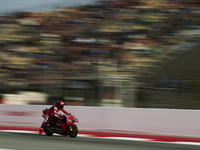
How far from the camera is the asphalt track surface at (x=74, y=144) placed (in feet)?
23.6

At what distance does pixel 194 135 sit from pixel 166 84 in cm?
266

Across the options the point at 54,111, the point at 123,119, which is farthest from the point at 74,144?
the point at 123,119

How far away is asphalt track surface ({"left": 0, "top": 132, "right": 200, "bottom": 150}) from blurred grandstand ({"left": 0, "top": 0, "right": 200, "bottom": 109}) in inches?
131

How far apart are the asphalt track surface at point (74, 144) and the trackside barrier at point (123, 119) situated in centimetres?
152

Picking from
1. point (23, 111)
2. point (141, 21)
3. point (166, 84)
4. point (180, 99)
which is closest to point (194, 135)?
point (180, 99)

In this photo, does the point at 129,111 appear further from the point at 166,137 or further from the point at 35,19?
the point at 35,19

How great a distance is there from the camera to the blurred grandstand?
11.8 meters

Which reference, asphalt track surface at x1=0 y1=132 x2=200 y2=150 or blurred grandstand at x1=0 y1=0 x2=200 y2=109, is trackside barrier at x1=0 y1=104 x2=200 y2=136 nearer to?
blurred grandstand at x1=0 y1=0 x2=200 y2=109

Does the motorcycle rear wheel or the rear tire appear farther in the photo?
the motorcycle rear wheel

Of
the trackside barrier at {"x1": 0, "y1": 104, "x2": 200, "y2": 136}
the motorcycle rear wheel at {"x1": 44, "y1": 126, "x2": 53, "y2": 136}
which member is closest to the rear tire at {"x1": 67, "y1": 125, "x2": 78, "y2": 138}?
the motorcycle rear wheel at {"x1": 44, "y1": 126, "x2": 53, "y2": 136}

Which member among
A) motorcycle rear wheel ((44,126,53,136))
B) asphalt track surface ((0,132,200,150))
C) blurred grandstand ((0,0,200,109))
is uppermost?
blurred grandstand ((0,0,200,109))

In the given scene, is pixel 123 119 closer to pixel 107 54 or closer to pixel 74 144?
pixel 74 144

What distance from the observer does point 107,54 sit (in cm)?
1449

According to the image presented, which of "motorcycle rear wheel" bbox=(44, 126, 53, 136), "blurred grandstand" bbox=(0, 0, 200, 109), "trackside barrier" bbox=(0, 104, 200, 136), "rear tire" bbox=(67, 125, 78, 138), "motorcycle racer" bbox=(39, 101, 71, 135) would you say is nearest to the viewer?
"motorcycle racer" bbox=(39, 101, 71, 135)
